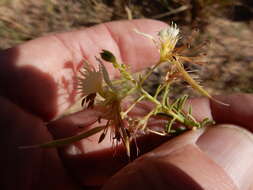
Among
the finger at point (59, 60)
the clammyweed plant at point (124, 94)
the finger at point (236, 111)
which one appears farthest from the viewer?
the finger at point (59, 60)

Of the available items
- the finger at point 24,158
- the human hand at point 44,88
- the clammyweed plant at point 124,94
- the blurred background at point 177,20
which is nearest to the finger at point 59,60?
the human hand at point 44,88

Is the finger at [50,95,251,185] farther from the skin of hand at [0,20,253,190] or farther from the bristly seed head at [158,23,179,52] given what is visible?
the bristly seed head at [158,23,179,52]

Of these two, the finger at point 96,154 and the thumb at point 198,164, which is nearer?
the thumb at point 198,164

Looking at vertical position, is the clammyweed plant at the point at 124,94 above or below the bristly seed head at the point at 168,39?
below

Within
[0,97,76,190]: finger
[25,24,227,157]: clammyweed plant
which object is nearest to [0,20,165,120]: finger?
[0,97,76,190]: finger

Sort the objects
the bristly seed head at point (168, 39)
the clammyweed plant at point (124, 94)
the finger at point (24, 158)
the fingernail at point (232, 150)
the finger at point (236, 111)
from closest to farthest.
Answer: the clammyweed plant at point (124, 94)
the fingernail at point (232, 150)
the bristly seed head at point (168, 39)
the finger at point (236, 111)
the finger at point (24, 158)

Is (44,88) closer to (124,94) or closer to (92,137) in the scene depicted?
(92,137)

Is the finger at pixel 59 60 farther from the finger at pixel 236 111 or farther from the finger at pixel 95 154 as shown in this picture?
the finger at pixel 236 111

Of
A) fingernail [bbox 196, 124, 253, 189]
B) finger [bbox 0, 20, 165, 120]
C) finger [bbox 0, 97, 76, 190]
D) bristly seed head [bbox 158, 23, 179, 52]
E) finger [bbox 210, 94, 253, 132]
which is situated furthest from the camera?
finger [bbox 0, 20, 165, 120]
